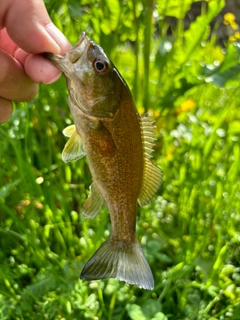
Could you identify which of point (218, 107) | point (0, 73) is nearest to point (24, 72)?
point (0, 73)

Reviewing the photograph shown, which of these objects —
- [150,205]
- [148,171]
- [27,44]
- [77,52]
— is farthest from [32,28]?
[150,205]

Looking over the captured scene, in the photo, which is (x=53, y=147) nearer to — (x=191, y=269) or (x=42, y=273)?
(x=42, y=273)

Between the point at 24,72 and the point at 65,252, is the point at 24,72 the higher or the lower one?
the higher one

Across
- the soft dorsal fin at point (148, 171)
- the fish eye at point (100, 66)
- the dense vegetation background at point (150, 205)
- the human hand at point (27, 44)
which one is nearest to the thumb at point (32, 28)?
the human hand at point (27, 44)

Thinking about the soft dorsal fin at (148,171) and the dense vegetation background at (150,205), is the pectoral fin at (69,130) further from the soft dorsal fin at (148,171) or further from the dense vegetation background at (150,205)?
the dense vegetation background at (150,205)

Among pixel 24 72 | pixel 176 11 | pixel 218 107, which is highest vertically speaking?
pixel 24 72

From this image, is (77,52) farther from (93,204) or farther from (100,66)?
(93,204)
